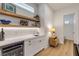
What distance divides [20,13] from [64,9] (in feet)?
3.45

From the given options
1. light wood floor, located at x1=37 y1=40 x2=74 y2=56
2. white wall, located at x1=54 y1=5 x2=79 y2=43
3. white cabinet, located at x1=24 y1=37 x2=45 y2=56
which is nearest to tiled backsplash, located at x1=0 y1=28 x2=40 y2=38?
white cabinet, located at x1=24 y1=37 x2=45 y2=56

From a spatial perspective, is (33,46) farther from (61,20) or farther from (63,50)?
(61,20)

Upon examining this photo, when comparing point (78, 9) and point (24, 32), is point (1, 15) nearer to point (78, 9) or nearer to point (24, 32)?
point (24, 32)

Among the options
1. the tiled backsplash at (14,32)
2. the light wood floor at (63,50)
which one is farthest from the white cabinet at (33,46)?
the tiled backsplash at (14,32)

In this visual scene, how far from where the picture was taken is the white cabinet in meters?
2.17

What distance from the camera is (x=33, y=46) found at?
2.39m

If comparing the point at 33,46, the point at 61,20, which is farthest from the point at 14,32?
the point at 61,20

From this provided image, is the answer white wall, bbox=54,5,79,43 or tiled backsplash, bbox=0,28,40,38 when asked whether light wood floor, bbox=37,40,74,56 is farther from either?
tiled backsplash, bbox=0,28,40,38

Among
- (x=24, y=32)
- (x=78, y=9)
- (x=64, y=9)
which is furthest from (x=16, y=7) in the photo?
(x=78, y=9)

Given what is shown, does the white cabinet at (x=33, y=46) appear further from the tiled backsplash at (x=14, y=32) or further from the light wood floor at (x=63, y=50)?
the tiled backsplash at (x=14, y=32)

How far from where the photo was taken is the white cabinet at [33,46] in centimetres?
217

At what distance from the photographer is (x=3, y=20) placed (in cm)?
217

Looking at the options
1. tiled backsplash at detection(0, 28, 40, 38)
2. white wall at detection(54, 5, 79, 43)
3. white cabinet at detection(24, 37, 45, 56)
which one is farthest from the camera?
tiled backsplash at detection(0, 28, 40, 38)

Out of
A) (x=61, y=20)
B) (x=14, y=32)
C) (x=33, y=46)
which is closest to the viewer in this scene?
(x=61, y=20)
